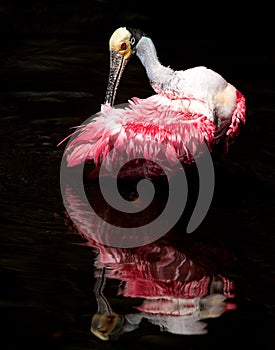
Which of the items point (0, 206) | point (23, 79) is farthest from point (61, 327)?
point (23, 79)

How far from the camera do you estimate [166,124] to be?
16.8 ft

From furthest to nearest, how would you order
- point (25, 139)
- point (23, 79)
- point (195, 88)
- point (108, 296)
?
point (23, 79) → point (25, 139) → point (195, 88) → point (108, 296)

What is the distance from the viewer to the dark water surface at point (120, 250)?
369cm

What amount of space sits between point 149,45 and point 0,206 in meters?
1.44

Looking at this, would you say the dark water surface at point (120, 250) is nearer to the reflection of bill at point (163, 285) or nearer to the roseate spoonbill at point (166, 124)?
the reflection of bill at point (163, 285)

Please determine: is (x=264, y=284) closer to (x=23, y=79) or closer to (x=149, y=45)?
(x=149, y=45)

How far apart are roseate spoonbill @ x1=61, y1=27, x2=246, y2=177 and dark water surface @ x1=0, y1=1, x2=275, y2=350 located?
10.3 inches

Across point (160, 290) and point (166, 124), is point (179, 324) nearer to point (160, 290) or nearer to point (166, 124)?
point (160, 290)

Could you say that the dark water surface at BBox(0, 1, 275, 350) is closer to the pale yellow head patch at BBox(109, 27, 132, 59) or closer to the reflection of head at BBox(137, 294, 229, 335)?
the reflection of head at BBox(137, 294, 229, 335)

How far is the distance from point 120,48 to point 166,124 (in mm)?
749

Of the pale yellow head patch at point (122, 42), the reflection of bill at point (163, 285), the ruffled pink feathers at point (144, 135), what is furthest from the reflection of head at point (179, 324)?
the pale yellow head patch at point (122, 42)

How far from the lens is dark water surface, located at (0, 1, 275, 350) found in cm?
369

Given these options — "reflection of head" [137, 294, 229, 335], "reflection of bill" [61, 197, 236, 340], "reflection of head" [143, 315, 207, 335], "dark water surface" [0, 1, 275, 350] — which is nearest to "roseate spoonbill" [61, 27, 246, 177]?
"dark water surface" [0, 1, 275, 350]

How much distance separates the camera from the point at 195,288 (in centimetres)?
406
